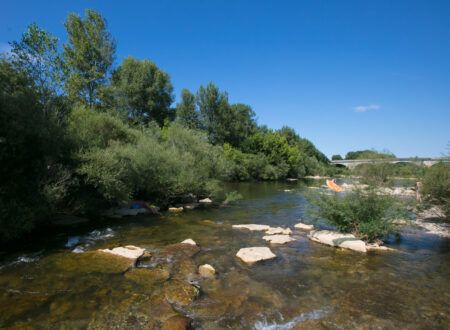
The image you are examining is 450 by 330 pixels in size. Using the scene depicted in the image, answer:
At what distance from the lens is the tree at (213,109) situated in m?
63.4

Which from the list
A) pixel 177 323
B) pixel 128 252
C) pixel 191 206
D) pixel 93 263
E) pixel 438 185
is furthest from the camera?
pixel 191 206

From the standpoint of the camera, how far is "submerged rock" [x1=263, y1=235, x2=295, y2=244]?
13977mm

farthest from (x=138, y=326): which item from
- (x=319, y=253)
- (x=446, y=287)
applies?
(x=446, y=287)

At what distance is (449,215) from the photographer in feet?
53.5

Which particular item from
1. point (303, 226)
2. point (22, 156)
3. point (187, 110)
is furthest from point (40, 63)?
point (187, 110)

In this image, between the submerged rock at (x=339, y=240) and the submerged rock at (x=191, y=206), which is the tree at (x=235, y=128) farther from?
the submerged rock at (x=339, y=240)

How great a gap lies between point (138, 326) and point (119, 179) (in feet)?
42.0

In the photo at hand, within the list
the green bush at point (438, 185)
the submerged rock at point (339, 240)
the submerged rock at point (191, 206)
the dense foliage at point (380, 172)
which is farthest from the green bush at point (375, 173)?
the submerged rock at point (191, 206)

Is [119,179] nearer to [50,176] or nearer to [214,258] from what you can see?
[50,176]

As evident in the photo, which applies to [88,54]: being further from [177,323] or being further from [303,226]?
[177,323]

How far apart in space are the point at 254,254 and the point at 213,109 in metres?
55.2

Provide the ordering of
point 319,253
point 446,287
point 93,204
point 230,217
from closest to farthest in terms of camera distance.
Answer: point 446,287 < point 319,253 < point 93,204 < point 230,217

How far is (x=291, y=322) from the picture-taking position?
23.4 ft

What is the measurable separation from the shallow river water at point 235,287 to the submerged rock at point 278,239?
425mm
